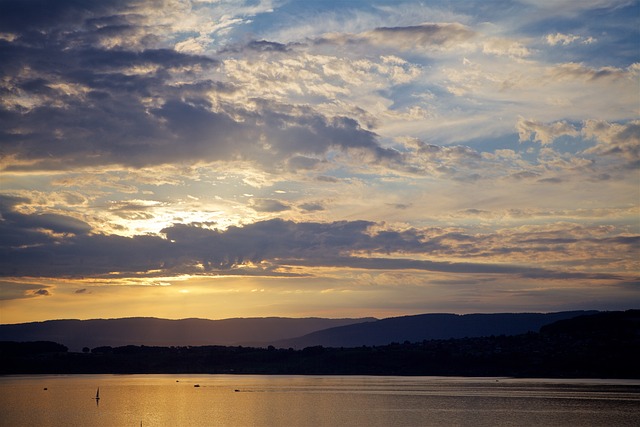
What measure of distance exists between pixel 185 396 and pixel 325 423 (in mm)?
75329

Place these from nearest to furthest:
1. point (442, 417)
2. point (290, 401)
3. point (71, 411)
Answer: point (442, 417), point (71, 411), point (290, 401)

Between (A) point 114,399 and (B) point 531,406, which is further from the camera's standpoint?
(A) point 114,399

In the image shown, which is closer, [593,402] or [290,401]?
[593,402]

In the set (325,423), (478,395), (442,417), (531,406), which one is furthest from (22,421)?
(478,395)

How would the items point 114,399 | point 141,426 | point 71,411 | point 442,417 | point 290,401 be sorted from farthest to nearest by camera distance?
point 114,399 < point 290,401 < point 71,411 < point 442,417 < point 141,426

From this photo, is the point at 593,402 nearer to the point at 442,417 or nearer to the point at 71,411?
the point at 442,417

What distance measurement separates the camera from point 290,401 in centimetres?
14962

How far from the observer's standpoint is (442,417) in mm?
114500

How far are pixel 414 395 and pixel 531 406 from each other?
3794 cm

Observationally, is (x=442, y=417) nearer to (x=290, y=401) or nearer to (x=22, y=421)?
(x=290, y=401)

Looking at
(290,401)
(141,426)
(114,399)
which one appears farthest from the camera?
(114,399)

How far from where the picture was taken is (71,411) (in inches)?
5084

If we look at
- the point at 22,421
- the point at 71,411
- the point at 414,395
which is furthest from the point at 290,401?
the point at 22,421

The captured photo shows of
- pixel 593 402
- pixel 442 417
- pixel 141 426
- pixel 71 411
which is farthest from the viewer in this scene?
pixel 593 402
